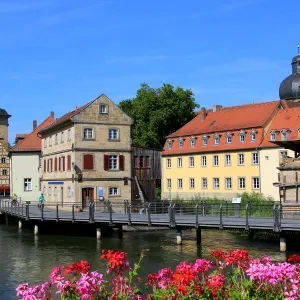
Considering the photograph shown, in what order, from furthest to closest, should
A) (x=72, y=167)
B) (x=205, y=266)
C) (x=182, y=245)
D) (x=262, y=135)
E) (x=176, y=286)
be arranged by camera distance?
(x=262, y=135) < (x=72, y=167) < (x=182, y=245) < (x=205, y=266) < (x=176, y=286)

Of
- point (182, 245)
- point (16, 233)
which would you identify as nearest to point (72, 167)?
point (16, 233)

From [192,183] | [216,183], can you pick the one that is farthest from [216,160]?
[192,183]

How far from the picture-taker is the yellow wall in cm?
4975

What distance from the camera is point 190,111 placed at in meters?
66.8

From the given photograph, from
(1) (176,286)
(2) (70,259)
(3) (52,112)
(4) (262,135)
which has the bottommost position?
(2) (70,259)

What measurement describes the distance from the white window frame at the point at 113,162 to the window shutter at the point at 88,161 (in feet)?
5.28

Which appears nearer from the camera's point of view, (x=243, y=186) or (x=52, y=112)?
(x=243, y=186)

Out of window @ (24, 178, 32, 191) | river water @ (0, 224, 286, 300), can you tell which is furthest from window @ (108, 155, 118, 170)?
window @ (24, 178, 32, 191)

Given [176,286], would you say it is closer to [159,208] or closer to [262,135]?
[159,208]

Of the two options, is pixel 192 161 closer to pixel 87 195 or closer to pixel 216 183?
pixel 216 183

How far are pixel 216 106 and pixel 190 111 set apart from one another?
21.9ft

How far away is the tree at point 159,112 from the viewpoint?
64562mm

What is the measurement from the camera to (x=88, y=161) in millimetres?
43062

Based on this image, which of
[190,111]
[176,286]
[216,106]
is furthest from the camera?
[190,111]
